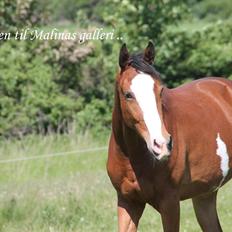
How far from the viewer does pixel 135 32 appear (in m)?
15.5

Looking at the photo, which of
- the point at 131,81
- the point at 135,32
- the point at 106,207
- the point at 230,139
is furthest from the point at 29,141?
the point at 131,81

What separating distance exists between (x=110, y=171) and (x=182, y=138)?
Result: 0.57 m

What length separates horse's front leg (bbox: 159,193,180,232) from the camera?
215 inches

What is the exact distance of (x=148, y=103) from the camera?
4949 millimetres

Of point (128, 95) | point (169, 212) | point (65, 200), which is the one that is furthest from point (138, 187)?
point (65, 200)

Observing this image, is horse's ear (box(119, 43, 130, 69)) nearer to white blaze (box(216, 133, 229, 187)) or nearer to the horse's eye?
the horse's eye

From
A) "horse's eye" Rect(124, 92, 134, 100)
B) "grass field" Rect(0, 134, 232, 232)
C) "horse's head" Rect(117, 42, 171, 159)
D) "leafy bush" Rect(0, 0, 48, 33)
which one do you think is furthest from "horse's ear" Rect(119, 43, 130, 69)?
"leafy bush" Rect(0, 0, 48, 33)

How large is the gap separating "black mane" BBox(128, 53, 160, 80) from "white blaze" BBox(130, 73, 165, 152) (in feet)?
0.16

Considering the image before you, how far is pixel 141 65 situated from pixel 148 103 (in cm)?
33

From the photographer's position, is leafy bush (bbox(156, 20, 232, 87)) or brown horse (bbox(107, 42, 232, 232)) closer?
brown horse (bbox(107, 42, 232, 232))

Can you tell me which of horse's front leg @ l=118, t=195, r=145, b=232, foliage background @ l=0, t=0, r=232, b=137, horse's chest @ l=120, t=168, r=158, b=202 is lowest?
foliage background @ l=0, t=0, r=232, b=137

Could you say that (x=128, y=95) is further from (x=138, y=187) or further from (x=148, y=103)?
(x=138, y=187)

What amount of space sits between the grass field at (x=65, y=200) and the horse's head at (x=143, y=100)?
2710 mm

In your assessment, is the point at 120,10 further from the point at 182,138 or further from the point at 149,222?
the point at 182,138
